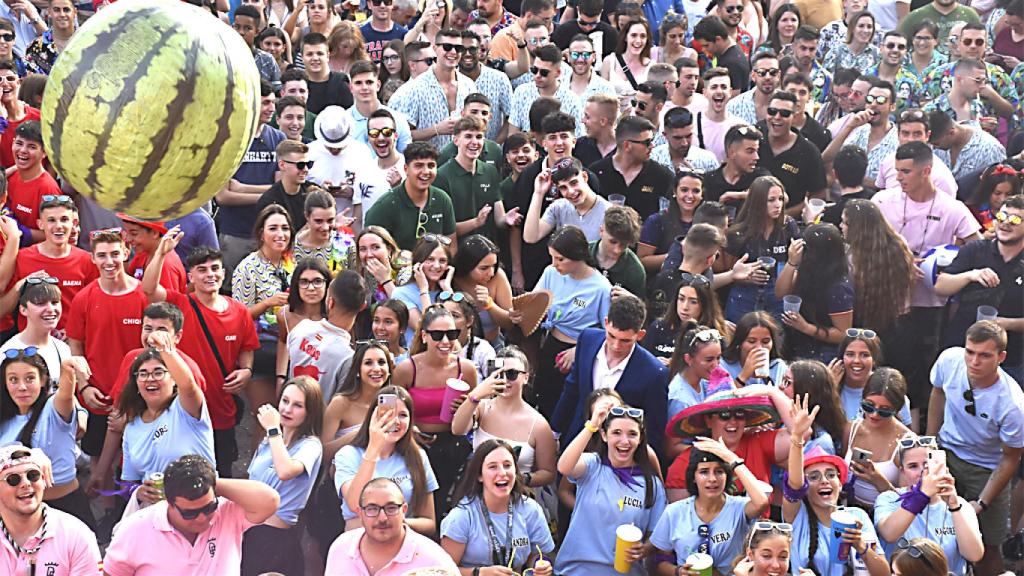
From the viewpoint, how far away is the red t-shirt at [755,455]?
739 cm

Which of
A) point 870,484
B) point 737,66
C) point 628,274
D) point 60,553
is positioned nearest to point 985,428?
point 870,484

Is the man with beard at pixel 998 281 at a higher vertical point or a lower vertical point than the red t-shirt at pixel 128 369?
higher

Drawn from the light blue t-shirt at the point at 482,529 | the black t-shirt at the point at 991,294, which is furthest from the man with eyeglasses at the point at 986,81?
the light blue t-shirt at the point at 482,529

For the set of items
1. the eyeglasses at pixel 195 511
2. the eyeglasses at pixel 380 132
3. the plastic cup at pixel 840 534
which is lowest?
the eyeglasses at pixel 195 511

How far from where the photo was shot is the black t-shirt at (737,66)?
1283 centimetres

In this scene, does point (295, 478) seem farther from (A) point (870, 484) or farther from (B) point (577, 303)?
(A) point (870, 484)

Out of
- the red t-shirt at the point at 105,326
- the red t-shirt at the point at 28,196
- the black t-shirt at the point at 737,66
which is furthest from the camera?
the black t-shirt at the point at 737,66

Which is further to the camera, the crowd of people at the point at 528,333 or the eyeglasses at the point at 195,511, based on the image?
the crowd of people at the point at 528,333

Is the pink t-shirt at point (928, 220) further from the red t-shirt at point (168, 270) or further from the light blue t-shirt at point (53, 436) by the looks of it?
the light blue t-shirt at point (53, 436)

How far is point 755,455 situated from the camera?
294 inches

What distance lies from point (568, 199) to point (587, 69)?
2491 millimetres

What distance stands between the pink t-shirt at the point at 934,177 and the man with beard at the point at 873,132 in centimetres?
20

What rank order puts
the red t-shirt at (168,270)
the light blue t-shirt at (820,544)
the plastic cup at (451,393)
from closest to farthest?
the light blue t-shirt at (820,544) < the plastic cup at (451,393) < the red t-shirt at (168,270)

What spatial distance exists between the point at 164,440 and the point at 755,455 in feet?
10.4
